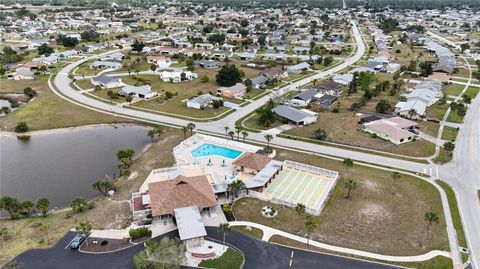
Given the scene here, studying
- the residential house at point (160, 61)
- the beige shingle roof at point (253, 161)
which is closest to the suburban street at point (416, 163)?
the beige shingle roof at point (253, 161)

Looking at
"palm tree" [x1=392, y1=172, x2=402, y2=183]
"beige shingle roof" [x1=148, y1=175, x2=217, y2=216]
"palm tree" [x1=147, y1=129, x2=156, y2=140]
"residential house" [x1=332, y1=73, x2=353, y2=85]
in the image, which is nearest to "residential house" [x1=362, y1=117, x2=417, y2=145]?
"palm tree" [x1=392, y1=172, x2=402, y2=183]

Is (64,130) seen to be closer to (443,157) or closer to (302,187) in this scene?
(302,187)

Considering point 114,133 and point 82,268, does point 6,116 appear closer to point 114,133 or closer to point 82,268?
point 114,133

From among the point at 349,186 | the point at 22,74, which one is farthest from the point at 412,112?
the point at 22,74

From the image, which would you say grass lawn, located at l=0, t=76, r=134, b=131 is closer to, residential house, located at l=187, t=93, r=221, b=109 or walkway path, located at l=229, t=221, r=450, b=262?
residential house, located at l=187, t=93, r=221, b=109

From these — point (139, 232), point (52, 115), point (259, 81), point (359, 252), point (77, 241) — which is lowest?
point (359, 252)

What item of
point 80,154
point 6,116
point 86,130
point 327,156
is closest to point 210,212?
point 327,156
